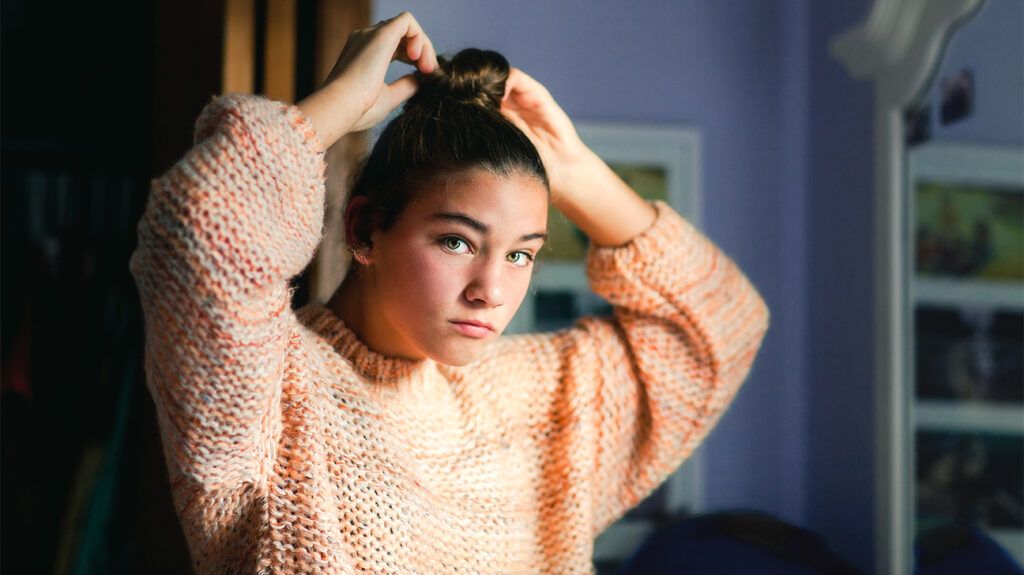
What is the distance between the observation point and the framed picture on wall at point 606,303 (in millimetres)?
1273

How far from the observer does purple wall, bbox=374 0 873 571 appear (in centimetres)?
119

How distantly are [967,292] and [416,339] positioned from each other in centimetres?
63

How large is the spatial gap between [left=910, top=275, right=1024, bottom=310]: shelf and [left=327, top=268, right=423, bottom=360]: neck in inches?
22.7

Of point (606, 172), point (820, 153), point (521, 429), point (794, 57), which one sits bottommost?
point (521, 429)

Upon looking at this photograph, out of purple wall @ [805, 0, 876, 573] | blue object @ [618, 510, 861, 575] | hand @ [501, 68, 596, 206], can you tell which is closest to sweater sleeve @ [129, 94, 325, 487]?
hand @ [501, 68, 596, 206]

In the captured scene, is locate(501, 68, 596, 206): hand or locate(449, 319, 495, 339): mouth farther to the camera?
locate(501, 68, 596, 206): hand

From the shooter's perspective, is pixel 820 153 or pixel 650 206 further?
pixel 820 153

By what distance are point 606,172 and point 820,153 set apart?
2.09 ft

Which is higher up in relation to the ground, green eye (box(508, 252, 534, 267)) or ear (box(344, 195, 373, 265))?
ear (box(344, 195, 373, 265))

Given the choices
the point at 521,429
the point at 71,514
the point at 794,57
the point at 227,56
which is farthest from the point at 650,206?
the point at 71,514

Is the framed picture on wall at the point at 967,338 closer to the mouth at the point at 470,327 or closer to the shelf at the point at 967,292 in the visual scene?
the shelf at the point at 967,292

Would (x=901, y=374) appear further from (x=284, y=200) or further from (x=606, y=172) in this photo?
(x=284, y=200)

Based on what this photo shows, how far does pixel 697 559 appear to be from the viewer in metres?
0.99

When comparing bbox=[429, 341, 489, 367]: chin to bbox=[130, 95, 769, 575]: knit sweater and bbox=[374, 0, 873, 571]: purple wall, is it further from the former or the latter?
bbox=[374, 0, 873, 571]: purple wall
